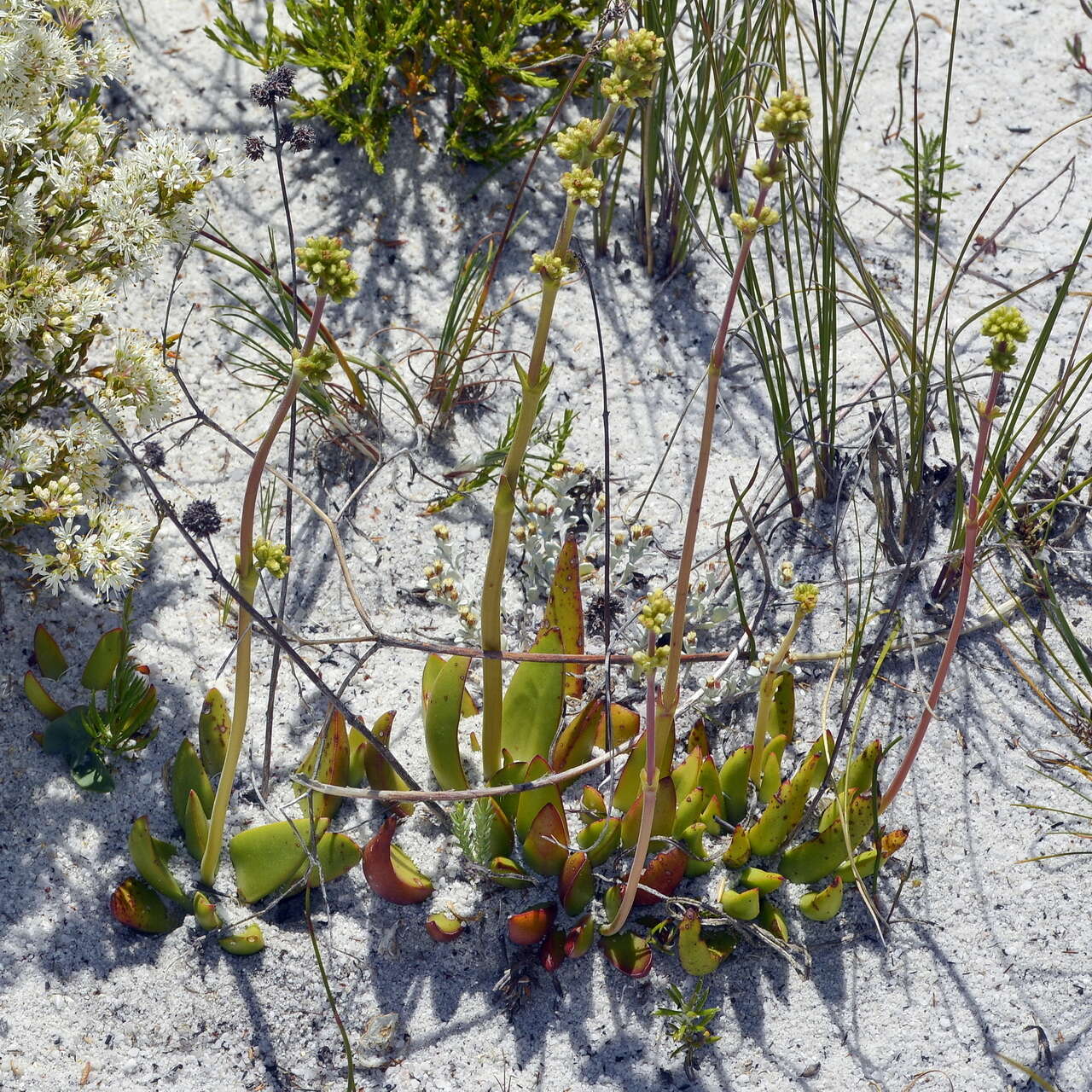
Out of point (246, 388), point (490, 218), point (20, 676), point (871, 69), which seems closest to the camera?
point (20, 676)

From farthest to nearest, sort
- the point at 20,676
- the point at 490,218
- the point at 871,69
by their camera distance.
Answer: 1. the point at 871,69
2. the point at 490,218
3. the point at 20,676

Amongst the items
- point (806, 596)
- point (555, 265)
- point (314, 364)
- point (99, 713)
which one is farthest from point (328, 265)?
point (99, 713)

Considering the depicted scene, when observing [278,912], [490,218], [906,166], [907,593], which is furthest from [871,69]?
[278,912]

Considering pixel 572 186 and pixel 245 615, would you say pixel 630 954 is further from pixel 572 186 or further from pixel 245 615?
pixel 572 186

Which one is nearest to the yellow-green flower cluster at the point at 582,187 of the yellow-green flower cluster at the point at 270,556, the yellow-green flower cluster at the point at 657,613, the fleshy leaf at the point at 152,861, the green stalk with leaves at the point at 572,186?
the green stalk with leaves at the point at 572,186

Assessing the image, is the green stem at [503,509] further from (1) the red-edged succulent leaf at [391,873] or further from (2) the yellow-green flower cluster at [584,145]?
(1) the red-edged succulent leaf at [391,873]

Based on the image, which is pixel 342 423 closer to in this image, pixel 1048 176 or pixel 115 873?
pixel 115 873
